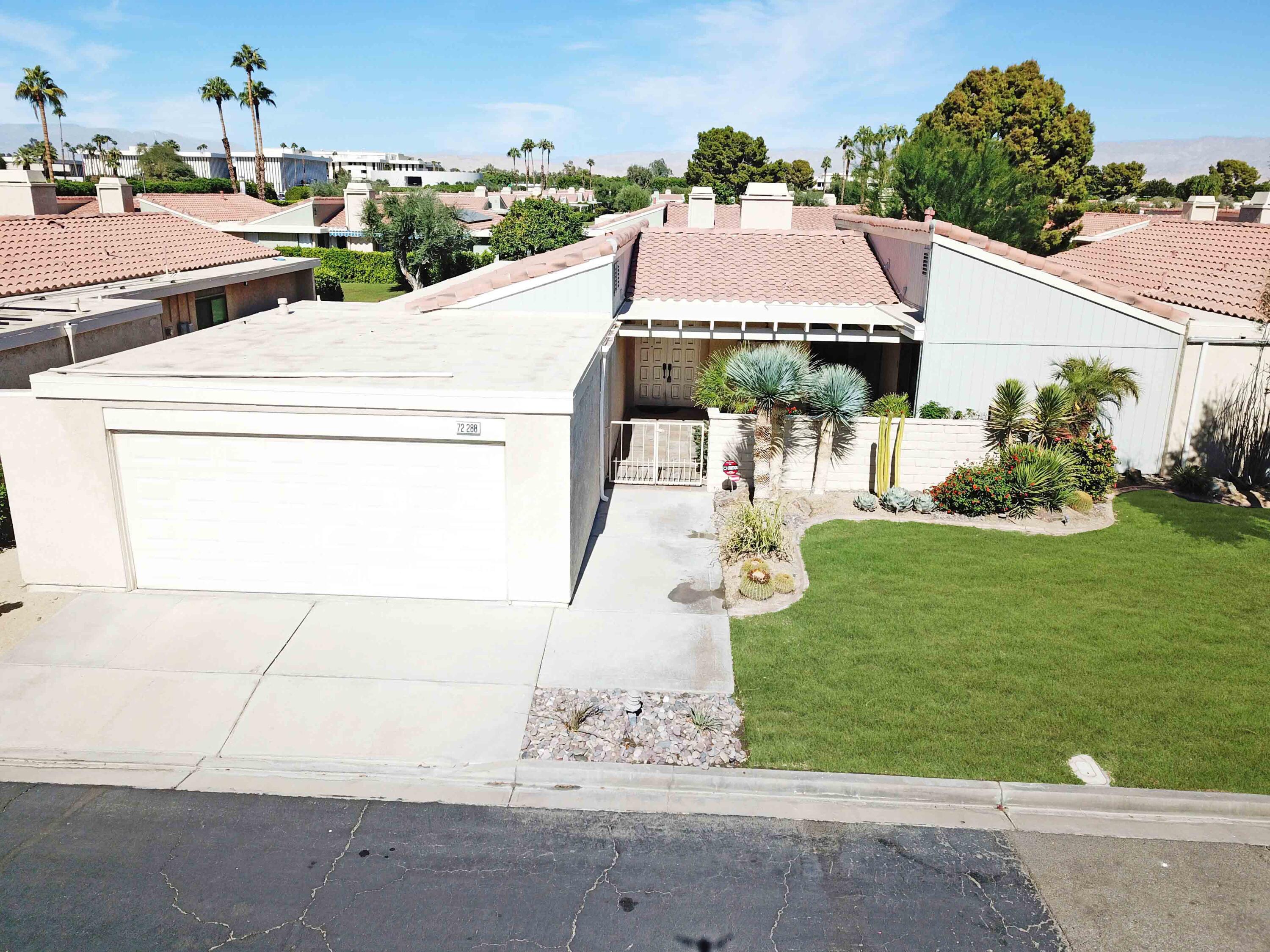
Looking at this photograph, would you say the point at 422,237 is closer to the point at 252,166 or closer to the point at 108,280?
the point at 108,280

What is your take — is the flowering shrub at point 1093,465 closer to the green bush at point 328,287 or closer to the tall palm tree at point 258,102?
the green bush at point 328,287

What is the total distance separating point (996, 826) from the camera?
793 cm

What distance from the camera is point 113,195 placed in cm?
3150

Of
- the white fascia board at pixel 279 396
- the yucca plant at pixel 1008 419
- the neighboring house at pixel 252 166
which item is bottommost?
the yucca plant at pixel 1008 419

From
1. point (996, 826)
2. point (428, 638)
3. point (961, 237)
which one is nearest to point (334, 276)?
point (961, 237)

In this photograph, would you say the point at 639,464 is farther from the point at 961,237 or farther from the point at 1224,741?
the point at 1224,741

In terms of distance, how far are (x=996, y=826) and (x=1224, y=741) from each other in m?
2.87

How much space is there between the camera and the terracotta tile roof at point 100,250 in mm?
17516

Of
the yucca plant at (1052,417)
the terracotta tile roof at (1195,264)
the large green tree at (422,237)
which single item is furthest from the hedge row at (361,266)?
the yucca plant at (1052,417)

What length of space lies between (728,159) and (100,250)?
83844 mm

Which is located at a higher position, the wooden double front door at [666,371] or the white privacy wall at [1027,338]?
the white privacy wall at [1027,338]

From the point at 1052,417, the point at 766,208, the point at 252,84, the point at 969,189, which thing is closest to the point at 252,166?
the point at 252,84

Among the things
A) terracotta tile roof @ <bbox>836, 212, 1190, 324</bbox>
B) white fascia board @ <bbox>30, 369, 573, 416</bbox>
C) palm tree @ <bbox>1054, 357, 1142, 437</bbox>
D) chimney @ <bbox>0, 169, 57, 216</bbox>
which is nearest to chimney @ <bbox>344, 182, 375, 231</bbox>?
chimney @ <bbox>0, 169, 57, 216</bbox>

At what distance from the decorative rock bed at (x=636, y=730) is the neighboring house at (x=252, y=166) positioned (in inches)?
5251
